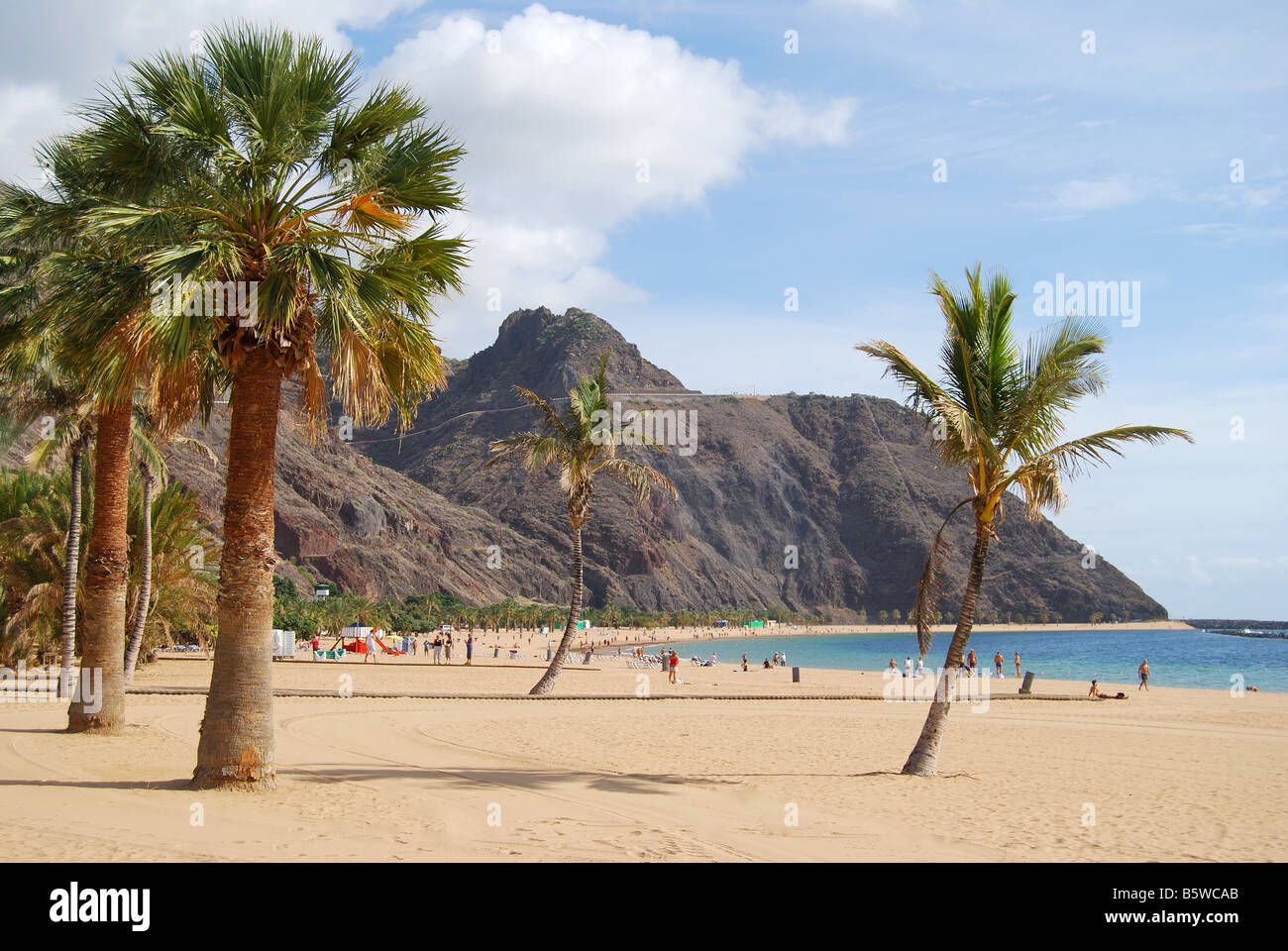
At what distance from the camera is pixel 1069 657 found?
9012 cm

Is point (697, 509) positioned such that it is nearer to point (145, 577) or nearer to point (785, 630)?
point (785, 630)

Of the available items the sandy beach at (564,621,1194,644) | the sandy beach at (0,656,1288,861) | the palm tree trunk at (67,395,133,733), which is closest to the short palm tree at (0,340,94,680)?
the palm tree trunk at (67,395,133,733)

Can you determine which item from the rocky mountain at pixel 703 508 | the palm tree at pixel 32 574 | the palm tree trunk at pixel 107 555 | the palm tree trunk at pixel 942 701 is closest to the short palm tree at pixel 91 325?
the palm tree trunk at pixel 107 555

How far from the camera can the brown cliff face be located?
117438 millimetres

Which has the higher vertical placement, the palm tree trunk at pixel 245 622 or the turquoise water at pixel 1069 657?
the palm tree trunk at pixel 245 622

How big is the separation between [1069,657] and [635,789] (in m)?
89.6

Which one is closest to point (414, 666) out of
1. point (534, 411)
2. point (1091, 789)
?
point (1091, 789)

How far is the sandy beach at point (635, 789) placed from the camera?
7531 mm

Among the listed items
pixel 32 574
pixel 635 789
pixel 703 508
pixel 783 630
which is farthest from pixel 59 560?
pixel 703 508

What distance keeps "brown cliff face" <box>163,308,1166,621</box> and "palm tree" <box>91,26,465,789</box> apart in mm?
92131

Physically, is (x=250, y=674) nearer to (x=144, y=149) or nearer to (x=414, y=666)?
(x=144, y=149)

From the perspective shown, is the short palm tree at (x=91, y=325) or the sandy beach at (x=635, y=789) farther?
the short palm tree at (x=91, y=325)

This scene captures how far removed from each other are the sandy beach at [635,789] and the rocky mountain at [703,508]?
87.1 m

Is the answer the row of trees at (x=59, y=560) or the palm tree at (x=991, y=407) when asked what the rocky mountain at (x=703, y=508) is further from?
the palm tree at (x=991, y=407)
